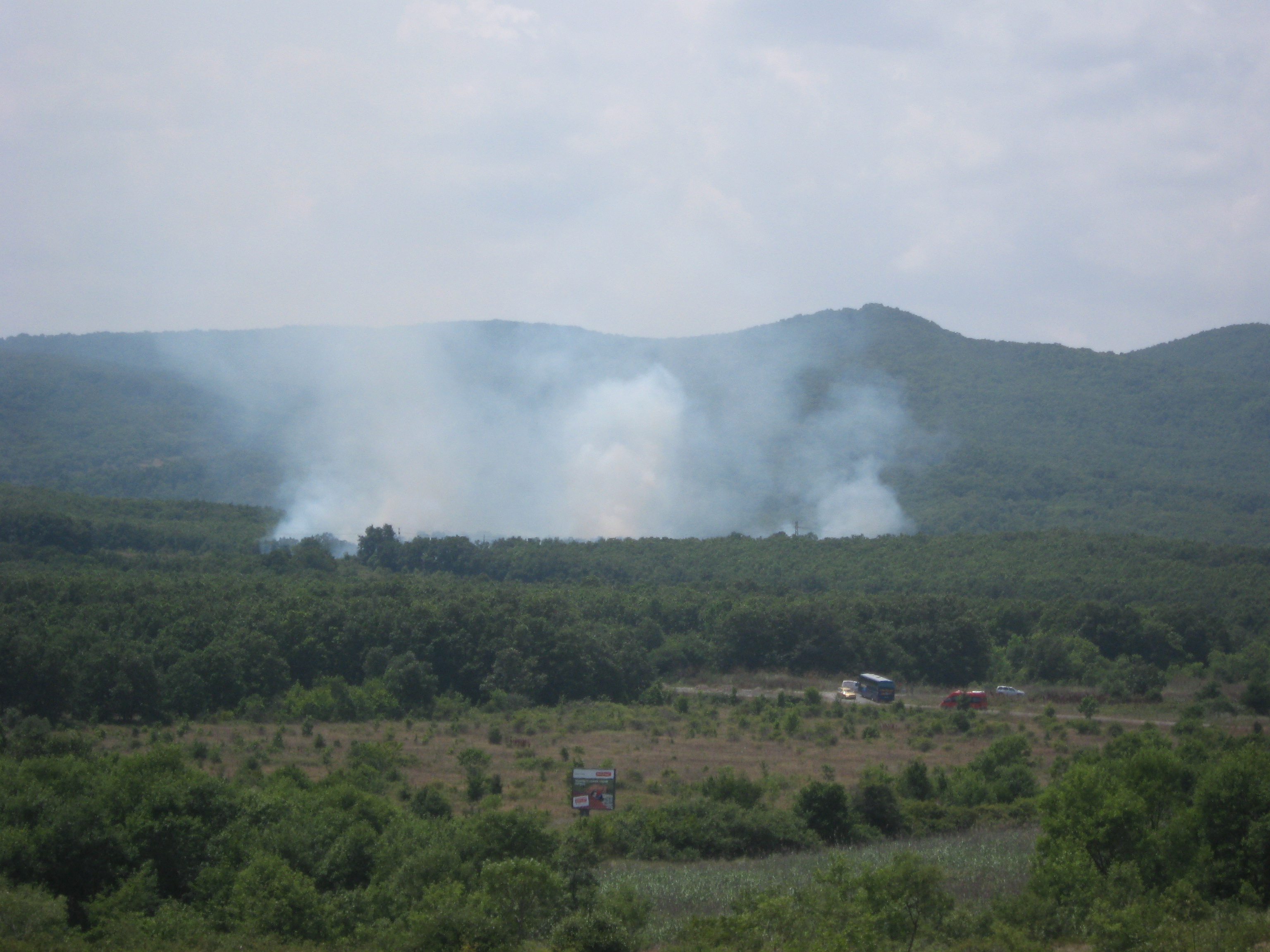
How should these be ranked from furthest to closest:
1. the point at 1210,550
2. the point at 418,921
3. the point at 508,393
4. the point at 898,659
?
the point at 508,393, the point at 1210,550, the point at 898,659, the point at 418,921

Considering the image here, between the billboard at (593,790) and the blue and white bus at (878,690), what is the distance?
28483mm

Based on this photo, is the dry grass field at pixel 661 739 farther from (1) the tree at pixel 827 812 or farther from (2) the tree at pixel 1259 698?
(1) the tree at pixel 827 812

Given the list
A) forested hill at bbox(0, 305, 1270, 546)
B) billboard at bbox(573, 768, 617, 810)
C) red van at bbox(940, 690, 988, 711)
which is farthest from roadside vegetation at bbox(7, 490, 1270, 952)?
forested hill at bbox(0, 305, 1270, 546)

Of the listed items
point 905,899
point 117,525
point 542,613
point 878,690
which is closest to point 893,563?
point 878,690

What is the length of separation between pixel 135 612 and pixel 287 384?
125269 mm

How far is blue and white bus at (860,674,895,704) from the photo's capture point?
59219mm

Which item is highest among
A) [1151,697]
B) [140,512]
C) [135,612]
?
[140,512]

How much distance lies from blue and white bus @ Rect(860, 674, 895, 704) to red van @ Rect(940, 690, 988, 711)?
2863 mm

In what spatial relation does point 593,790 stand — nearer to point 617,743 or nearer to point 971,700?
point 617,743

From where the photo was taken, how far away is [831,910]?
18.0 m

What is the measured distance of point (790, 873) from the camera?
25.7 m

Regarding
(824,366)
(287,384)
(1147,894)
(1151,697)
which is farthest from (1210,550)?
(287,384)

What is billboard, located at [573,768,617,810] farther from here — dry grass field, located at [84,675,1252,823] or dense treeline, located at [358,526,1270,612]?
dense treeline, located at [358,526,1270,612]

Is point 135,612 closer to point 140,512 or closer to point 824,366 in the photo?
point 140,512
